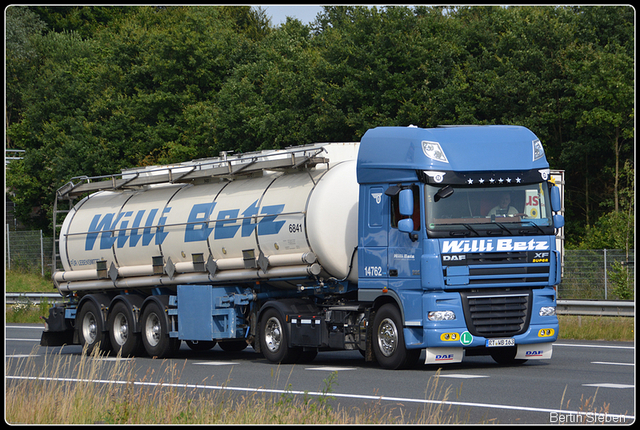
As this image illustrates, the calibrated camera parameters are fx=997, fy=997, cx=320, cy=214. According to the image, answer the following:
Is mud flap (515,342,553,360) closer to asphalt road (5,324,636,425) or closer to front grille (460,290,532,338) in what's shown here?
asphalt road (5,324,636,425)

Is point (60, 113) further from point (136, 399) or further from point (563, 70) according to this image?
point (136, 399)

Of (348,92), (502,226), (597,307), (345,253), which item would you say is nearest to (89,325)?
(345,253)

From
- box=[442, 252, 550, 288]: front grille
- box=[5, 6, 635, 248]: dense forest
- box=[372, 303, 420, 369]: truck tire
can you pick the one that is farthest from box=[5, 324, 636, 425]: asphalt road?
box=[5, 6, 635, 248]: dense forest

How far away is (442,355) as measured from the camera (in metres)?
14.3

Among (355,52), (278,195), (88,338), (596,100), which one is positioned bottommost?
(88,338)

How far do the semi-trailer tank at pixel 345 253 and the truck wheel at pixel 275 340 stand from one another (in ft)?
0.09

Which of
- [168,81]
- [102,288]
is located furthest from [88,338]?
[168,81]

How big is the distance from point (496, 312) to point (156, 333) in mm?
7654

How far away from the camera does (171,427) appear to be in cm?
832

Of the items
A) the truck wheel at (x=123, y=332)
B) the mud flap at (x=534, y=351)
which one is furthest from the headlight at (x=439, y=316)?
the truck wheel at (x=123, y=332)

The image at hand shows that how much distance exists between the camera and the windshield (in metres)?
14.2

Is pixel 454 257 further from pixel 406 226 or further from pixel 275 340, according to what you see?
pixel 275 340

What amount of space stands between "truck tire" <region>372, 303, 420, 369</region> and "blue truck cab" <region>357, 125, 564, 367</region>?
2cm

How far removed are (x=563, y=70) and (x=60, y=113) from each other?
97.6 feet
